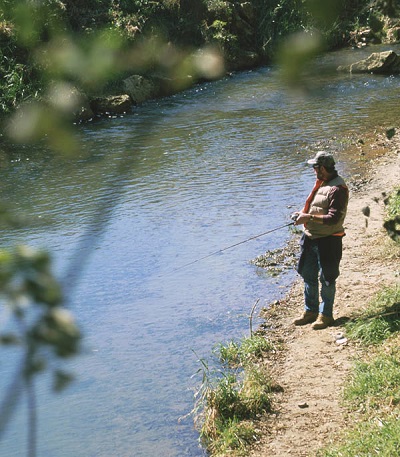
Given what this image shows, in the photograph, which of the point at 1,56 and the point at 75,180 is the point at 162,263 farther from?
the point at 1,56

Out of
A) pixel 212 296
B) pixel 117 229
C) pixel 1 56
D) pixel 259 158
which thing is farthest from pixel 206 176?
pixel 1 56

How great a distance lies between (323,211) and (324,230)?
175 millimetres

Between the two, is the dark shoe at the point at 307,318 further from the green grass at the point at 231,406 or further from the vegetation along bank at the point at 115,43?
the vegetation along bank at the point at 115,43

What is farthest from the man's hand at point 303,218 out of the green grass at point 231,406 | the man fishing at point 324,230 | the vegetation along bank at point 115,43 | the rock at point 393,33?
the vegetation along bank at point 115,43

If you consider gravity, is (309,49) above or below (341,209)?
above

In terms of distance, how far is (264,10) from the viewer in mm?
2498

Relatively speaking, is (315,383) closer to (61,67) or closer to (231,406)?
(231,406)

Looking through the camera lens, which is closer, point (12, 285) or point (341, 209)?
point (12, 285)

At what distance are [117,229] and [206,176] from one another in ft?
10.9

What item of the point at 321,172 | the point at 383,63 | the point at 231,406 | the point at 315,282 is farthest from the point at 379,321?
→ the point at 383,63

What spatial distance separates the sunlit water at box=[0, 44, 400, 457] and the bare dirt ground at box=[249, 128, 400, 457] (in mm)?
557

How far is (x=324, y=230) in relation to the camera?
6.75m

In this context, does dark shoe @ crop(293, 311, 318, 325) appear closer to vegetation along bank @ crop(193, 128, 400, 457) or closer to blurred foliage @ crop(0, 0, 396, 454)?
vegetation along bank @ crop(193, 128, 400, 457)

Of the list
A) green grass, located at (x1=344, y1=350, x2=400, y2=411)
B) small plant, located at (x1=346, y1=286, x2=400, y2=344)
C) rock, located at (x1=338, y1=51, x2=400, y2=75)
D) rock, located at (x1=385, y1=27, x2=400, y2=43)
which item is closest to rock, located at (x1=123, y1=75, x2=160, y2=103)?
rock, located at (x1=385, y1=27, x2=400, y2=43)
